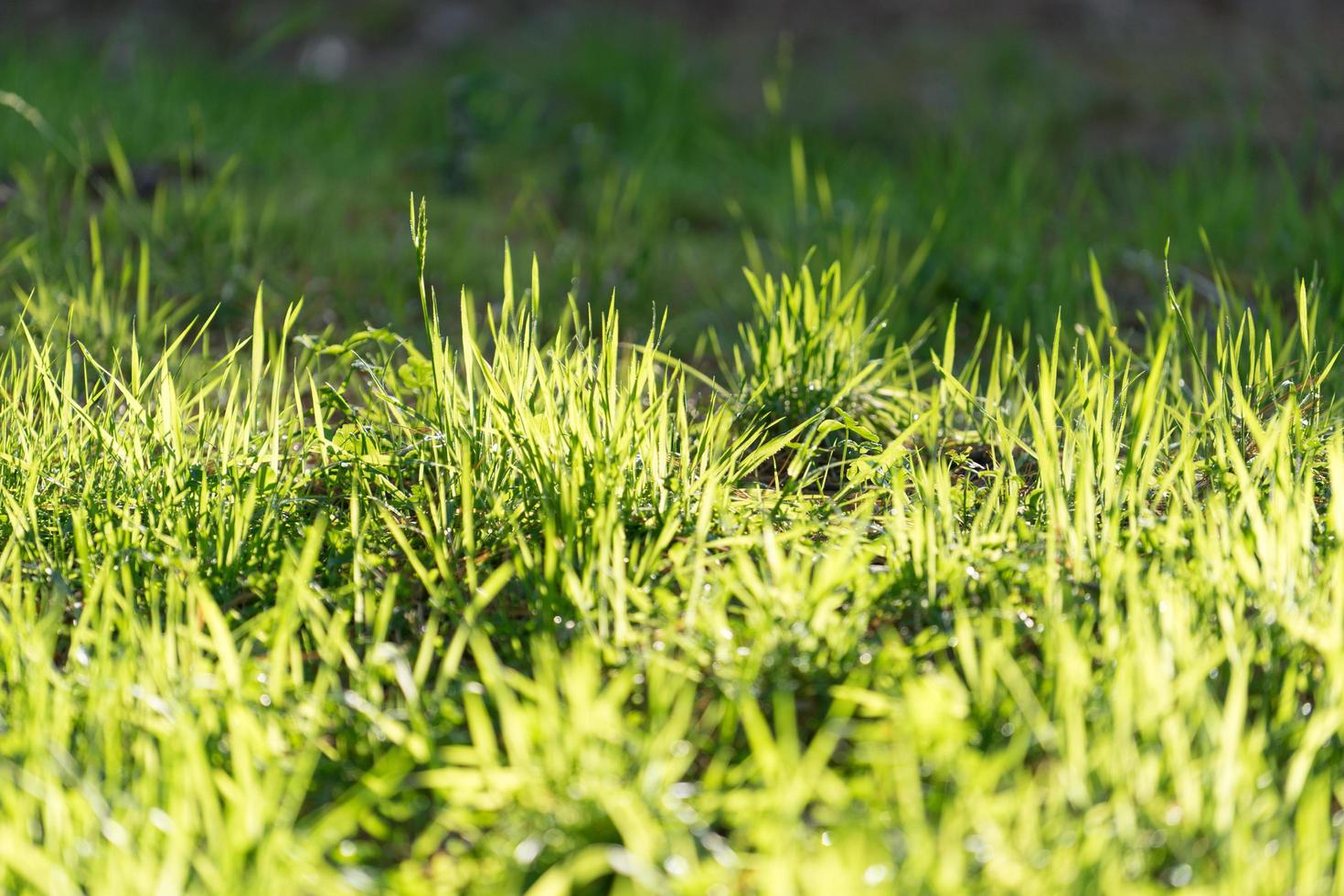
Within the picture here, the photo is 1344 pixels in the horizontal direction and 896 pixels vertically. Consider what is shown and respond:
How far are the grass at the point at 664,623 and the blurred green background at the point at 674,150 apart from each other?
315mm

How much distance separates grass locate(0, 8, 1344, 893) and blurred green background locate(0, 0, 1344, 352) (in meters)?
0.32

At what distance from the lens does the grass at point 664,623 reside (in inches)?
45.7

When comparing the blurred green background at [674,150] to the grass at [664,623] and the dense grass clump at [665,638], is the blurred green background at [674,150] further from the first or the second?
the dense grass clump at [665,638]

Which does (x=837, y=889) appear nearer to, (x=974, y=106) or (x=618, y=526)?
(x=618, y=526)

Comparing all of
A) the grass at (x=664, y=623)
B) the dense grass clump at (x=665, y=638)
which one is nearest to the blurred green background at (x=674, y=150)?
the grass at (x=664, y=623)

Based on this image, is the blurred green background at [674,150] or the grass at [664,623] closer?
the grass at [664,623]

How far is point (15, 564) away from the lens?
5.00 feet

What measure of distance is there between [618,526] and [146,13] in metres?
4.30

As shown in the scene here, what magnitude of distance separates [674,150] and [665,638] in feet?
8.64

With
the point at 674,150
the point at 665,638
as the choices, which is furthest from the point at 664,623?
the point at 674,150

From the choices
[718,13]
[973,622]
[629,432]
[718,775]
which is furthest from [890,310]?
[718,13]

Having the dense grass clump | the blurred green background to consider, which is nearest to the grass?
the dense grass clump

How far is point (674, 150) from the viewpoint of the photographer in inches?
151

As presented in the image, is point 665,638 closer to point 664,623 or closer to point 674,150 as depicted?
point 664,623
